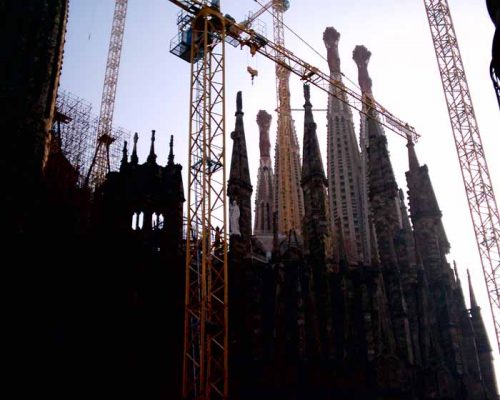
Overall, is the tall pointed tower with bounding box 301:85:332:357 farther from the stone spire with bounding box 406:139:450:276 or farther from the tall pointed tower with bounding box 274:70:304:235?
the tall pointed tower with bounding box 274:70:304:235

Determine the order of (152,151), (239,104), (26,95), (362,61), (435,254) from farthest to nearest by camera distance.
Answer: (362,61) → (239,104) → (435,254) → (152,151) → (26,95)

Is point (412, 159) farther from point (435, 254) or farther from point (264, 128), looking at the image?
point (264, 128)

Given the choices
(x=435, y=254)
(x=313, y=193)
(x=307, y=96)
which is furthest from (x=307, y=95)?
(x=435, y=254)

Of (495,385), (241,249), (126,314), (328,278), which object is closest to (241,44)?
(241,249)

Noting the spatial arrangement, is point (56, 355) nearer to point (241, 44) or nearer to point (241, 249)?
point (241, 249)

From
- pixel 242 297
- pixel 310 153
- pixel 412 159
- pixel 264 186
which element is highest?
pixel 264 186

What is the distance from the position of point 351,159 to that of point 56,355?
167ft

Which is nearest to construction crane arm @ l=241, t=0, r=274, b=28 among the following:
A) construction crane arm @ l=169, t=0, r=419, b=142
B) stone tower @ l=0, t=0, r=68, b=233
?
construction crane arm @ l=169, t=0, r=419, b=142

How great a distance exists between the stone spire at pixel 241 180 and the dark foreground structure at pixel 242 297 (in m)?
0.09

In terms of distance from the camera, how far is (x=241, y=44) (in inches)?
1576

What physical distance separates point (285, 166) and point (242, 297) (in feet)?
122

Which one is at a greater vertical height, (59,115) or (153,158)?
(59,115)

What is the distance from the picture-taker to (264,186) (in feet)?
253

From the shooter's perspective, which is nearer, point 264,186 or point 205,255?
point 205,255
